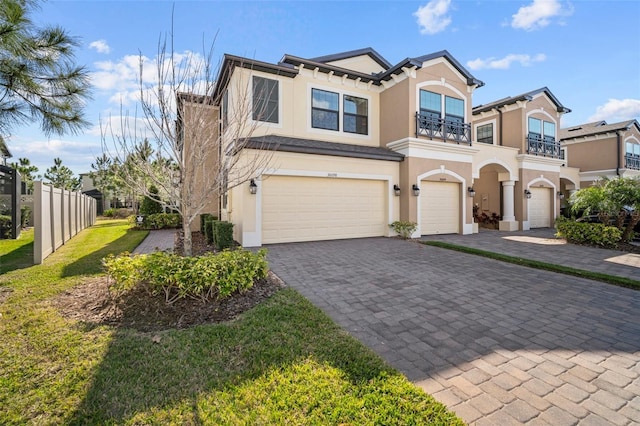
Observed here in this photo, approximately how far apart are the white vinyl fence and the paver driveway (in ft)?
20.7

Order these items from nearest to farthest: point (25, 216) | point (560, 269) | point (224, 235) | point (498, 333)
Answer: point (498, 333)
point (560, 269)
point (224, 235)
point (25, 216)

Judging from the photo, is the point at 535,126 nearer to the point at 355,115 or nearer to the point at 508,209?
the point at 508,209

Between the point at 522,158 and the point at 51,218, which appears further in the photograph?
the point at 522,158

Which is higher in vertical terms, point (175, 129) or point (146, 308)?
point (175, 129)

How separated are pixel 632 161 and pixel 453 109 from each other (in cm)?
1780

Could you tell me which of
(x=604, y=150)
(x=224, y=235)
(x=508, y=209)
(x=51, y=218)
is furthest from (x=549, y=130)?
(x=51, y=218)

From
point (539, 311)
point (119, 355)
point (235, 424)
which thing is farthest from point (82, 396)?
point (539, 311)

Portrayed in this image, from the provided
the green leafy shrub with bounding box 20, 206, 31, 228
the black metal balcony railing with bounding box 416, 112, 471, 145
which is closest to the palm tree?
the black metal balcony railing with bounding box 416, 112, 471, 145

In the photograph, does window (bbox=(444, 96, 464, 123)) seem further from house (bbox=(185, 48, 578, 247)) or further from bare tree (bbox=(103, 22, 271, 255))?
bare tree (bbox=(103, 22, 271, 255))

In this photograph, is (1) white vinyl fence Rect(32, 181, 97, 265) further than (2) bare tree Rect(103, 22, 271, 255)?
Yes

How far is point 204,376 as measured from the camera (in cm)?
281

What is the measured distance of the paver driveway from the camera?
8.29 ft

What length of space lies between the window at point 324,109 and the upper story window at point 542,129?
11917 millimetres

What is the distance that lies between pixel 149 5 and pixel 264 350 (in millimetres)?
7147
